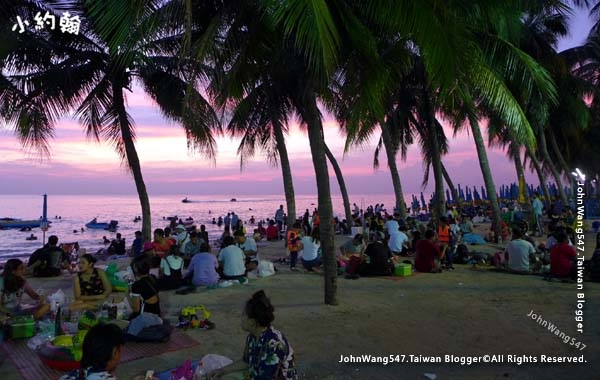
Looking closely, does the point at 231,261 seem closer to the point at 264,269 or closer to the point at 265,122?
the point at 264,269

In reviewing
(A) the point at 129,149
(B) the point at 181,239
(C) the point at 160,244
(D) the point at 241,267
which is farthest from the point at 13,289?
(A) the point at 129,149

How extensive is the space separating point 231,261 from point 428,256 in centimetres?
488

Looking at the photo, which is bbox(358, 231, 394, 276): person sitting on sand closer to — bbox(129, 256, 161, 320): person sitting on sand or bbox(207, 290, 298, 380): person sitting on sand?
bbox(129, 256, 161, 320): person sitting on sand

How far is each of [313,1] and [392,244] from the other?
9.27 meters

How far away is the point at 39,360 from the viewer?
16.9 ft

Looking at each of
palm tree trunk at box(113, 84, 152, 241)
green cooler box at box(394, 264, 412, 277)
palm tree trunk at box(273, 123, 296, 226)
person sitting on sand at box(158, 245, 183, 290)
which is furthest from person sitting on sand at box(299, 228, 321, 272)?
palm tree trunk at box(113, 84, 152, 241)

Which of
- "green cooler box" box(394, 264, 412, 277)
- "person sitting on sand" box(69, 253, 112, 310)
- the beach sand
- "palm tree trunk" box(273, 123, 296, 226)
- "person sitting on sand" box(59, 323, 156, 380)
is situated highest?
"palm tree trunk" box(273, 123, 296, 226)

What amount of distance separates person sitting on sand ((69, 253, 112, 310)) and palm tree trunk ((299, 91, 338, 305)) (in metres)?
3.64

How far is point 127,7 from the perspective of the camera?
185 inches

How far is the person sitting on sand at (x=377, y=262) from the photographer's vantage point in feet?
33.4

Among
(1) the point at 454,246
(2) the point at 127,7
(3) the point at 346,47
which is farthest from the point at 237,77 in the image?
(1) the point at 454,246

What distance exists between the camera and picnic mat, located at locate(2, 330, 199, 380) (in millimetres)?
4785

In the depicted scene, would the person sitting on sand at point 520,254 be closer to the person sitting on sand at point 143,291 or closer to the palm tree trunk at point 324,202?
the palm tree trunk at point 324,202

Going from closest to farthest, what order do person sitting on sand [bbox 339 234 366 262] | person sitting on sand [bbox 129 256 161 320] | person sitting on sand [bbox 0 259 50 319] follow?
person sitting on sand [bbox 129 256 161 320], person sitting on sand [bbox 0 259 50 319], person sitting on sand [bbox 339 234 366 262]
